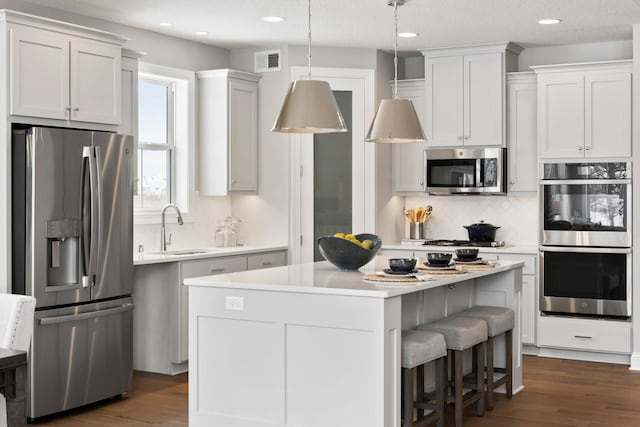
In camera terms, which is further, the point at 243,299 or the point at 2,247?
the point at 2,247

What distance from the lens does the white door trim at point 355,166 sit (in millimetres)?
7176

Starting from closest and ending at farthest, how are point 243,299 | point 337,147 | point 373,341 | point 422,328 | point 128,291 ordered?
point 373,341 → point 243,299 → point 422,328 → point 128,291 → point 337,147

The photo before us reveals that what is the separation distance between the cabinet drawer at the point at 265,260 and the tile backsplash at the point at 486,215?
147cm

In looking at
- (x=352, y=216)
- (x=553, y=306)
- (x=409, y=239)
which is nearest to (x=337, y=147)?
(x=352, y=216)

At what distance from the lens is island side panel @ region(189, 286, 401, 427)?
394 centimetres

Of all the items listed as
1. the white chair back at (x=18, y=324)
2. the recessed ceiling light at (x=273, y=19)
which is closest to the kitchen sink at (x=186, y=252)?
the recessed ceiling light at (x=273, y=19)

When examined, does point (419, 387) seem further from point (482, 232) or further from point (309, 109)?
point (482, 232)

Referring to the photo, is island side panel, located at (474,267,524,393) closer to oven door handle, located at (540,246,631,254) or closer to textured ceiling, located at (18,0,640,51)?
oven door handle, located at (540,246,631,254)

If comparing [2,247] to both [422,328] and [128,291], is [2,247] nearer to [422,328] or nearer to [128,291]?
[128,291]

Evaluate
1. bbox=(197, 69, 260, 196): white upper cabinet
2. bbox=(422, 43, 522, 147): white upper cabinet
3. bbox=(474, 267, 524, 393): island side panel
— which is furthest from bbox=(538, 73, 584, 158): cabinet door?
bbox=(197, 69, 260, 196): white upper cabinet

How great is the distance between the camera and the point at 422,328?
15.5 ft

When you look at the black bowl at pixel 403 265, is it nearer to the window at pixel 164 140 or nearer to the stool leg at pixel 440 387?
the stool leg at pixel 440 387

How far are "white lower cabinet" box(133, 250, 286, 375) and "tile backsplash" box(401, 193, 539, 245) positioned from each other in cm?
239

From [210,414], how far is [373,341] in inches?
41.3
